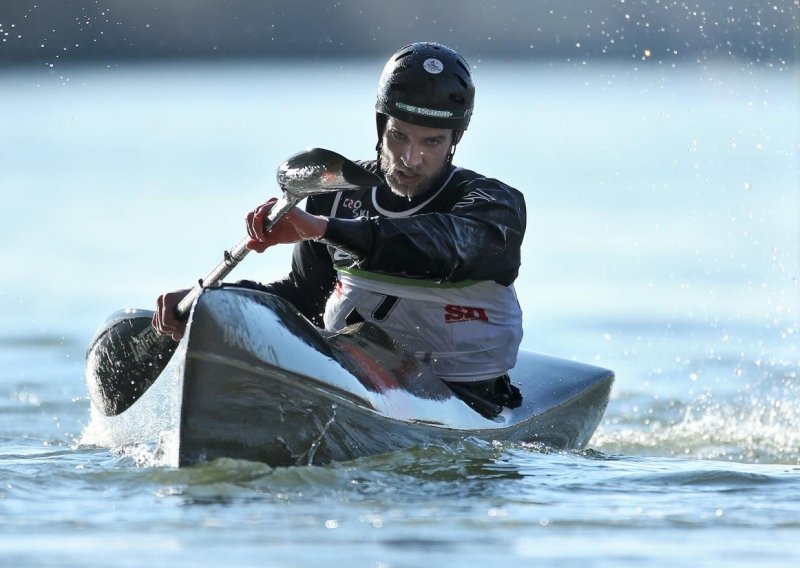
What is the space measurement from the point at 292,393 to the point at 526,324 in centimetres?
618

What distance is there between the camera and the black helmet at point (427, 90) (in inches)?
249

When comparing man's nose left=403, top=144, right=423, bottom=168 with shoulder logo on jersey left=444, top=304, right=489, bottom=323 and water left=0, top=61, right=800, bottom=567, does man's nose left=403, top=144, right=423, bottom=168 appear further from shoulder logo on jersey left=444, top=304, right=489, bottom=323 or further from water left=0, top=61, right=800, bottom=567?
water left=0, top=61, right=800, bottom=567

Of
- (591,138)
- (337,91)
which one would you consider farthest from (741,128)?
(337,91)

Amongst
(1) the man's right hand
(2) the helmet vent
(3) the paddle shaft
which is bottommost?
(1) the man's right hand

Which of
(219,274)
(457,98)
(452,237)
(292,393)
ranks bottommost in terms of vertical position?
(292,393)

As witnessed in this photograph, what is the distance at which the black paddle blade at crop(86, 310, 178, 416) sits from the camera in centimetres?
687

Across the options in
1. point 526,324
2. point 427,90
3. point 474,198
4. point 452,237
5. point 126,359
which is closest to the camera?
point 452,237

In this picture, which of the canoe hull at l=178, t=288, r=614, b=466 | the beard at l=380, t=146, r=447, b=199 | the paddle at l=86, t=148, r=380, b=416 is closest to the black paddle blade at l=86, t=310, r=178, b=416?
the paddle at l=86, t=148, r=380, b=416

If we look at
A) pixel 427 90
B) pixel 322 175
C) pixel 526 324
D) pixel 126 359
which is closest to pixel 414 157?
pixel 427 90

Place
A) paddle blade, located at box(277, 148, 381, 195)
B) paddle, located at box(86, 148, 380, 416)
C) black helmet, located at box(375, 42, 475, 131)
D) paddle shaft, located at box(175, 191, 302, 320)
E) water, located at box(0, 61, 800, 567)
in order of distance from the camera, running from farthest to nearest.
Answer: paddle, located at box(86, 148, 380, 416), black helmet, located at box(375, 42, 475, 131), paddle shaft, located at box(175, 191, 302, 320), paddle blade, located at box(277, 148, 381, 195), water, located at box(0, 61, 800, 567)

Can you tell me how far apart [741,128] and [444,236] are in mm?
20148

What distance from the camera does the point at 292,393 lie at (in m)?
5.55

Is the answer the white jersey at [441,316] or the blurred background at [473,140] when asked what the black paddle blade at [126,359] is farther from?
the blurred background at [473,140]

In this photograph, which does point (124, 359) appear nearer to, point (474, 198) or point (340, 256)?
point (340, 256)
